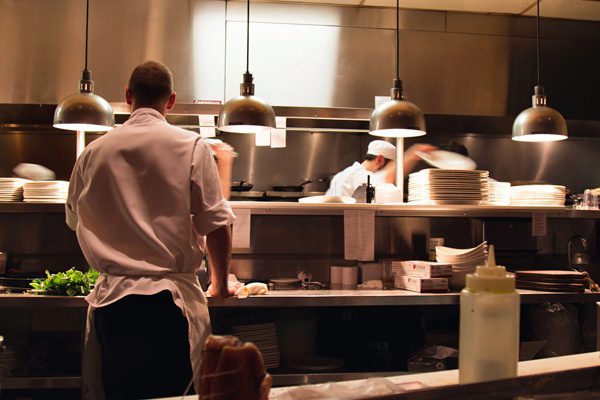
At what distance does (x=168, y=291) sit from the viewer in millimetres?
2129

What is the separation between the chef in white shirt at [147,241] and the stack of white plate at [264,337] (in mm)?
1176

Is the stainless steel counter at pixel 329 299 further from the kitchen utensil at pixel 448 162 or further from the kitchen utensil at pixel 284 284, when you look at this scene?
the kitchen utensil at pixel 448 162

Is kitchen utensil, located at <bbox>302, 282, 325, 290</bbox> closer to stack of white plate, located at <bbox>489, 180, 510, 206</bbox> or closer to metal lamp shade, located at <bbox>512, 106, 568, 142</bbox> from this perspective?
stack of white plate, located at <bbox>489, 180, 510, 206</bbox>

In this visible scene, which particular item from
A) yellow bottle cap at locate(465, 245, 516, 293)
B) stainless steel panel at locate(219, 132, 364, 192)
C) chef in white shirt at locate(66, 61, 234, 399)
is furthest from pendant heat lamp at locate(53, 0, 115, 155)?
yellow bottle cap at locate(465, 245, 516, 293)

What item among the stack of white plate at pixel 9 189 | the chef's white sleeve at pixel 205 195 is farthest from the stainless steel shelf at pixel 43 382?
the chef's white sleeve at pixel 205 195

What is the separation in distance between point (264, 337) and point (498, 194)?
1.90 metres

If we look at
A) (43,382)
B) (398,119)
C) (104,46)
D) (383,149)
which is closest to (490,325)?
(398,119)

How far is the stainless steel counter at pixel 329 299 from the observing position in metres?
3.14

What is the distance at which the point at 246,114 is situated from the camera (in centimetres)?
335

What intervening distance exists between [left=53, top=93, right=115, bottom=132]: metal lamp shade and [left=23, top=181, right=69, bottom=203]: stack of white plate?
0.58 meters

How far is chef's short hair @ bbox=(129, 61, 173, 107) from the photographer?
230 cm

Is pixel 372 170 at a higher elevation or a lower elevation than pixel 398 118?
lower

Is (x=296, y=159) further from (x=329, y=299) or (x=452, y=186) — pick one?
(x=329, y=299)

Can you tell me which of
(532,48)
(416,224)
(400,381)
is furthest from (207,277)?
(532,48)
